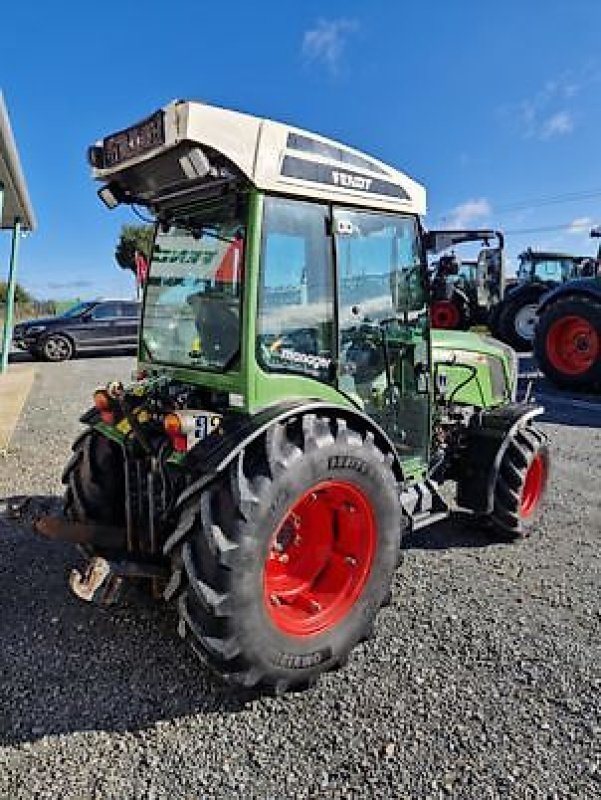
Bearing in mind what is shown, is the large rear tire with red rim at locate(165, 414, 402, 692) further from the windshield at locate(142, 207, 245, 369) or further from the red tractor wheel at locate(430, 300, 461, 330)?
the red tractor wheel at locate(430, 300, 461, 330)

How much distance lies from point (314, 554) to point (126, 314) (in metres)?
12.7

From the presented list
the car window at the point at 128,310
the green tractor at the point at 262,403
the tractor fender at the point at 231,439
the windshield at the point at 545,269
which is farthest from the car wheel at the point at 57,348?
the tractor fender at the point at 231,439

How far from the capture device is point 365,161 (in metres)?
2.94

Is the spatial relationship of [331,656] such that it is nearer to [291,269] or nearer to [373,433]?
[373,433]

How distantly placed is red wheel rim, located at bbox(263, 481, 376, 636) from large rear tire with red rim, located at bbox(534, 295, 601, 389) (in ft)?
23.9

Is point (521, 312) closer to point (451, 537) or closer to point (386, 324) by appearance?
point (451, 537)

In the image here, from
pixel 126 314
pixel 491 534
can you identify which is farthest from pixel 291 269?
pixel 126 314

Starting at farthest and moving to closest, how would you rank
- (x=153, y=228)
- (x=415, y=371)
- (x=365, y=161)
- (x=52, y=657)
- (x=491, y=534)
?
(x=491, y=534)
(x=415, y=371)
(x=153, y=228)
(x=365, y=161)
(x=52, y=657)

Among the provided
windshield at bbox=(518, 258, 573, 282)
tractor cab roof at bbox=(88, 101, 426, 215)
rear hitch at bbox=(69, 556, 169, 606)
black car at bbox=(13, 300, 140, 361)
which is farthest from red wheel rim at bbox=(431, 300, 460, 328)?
rear hitch at bbox=(69, 556, 169, 606)

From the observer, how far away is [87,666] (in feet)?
8.77

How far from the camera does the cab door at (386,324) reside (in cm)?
300

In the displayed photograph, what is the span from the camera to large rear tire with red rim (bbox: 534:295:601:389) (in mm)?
8812

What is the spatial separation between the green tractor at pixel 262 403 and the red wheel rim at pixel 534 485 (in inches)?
37.0

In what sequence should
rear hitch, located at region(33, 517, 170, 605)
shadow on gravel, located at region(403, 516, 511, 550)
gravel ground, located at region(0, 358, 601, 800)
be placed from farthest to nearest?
shadow on gravel, located at region(403, 516, 511, 550) < rear hitch, located at region(33, 517, 170, 605) < gravel ground, located at region(0, 358, 601, 800)
